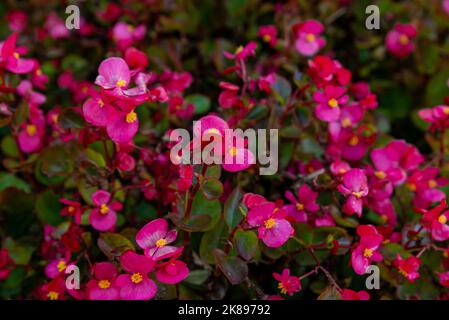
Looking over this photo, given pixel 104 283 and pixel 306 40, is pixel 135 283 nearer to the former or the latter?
pixel 104 283

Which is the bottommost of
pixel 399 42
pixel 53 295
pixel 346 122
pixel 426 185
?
pixel 53 295

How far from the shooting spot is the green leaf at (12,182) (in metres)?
1.00

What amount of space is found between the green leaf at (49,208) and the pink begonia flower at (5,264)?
0.27 feet

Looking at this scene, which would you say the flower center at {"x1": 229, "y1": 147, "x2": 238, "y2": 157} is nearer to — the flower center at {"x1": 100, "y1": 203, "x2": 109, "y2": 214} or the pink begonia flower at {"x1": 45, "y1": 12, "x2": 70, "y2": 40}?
the flower center at {"x1": 100, "y1": 203, "x2": 109, "y2": 214}

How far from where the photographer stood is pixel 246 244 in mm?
755

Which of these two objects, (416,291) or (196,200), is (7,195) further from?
(416,291)

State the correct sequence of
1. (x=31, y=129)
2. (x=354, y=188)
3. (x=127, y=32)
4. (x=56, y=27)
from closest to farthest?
(x=354, y=188), (x=31, y=129), (x=127, y=32), (x=56, y=27)

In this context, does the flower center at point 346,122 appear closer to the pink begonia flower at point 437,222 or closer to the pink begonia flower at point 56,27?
the pink begonia flower at point 437,222

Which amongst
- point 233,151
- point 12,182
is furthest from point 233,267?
point 12,182

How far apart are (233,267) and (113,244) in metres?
0.17

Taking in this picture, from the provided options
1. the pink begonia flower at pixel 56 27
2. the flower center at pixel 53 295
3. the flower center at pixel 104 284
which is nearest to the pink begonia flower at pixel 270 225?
the flower center at pixel 104 284

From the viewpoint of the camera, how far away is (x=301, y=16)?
132 centimetres

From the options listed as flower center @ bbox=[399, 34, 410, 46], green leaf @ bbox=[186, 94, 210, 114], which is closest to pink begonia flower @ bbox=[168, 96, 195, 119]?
green leaf @ bbox=[186, 94, 210, 114]
